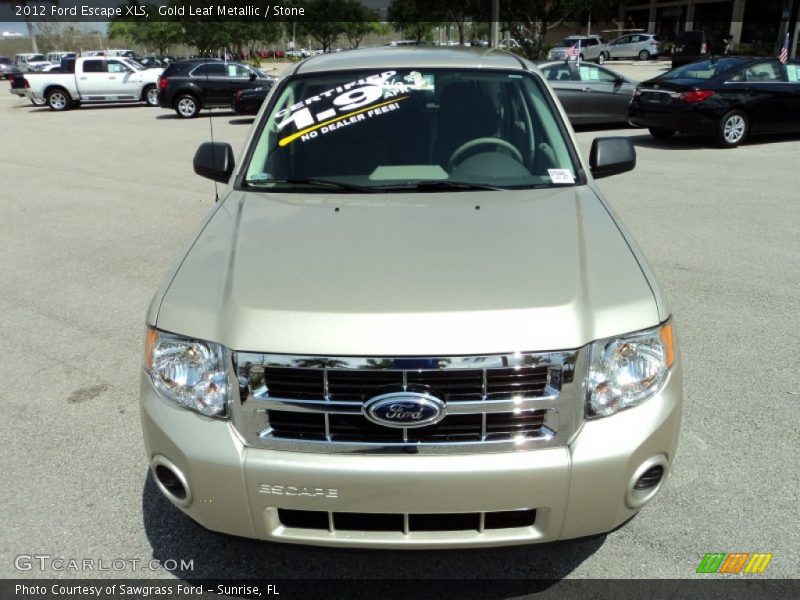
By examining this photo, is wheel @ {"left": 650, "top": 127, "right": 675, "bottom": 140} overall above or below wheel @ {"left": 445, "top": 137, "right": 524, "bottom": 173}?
below

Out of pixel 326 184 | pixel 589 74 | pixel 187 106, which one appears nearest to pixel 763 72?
pixel 589 74

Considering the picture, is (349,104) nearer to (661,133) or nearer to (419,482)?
(419,482)

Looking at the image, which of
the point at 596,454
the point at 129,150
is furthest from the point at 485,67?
the point at 129,150

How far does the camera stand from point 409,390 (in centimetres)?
207

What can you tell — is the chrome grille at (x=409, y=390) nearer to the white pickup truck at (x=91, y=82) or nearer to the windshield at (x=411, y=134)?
the windshield at (x=411, y=134)

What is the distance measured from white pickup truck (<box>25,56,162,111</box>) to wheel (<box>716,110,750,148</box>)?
1830 cm

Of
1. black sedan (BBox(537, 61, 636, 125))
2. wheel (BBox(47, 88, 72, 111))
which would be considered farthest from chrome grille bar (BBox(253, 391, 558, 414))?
wheel (BBox(47, 88, 72, 111))

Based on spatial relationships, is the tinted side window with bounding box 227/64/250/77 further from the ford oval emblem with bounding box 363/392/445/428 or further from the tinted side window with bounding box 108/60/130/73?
the ford oval emblem with bounding box 363/392/445/428

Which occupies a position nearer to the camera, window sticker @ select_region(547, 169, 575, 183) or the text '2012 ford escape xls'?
the text '2012 ford escape xls'

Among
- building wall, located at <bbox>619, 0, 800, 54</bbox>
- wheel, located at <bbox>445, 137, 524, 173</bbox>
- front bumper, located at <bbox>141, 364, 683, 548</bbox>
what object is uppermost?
building wall, located at <bbox>619, 0, 800, 54</bbox>

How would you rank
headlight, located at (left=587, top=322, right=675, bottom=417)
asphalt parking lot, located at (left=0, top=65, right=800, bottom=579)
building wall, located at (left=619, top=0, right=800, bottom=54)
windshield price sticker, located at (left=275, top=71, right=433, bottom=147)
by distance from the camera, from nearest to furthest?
1. headlight, located at (left=587, top=322, right=675, bottom=417)
2. asphalt parking lot, located at (left=0, top=65, right=800, bottom=579)
3. windshield price sticker, located at (left=275, top=71, right=433, bottom=147)
4. building wall, located at (left=619, top=0, right=800, bottom=54)

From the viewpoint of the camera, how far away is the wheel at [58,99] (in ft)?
77.0

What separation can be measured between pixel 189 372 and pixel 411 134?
73.5 inches

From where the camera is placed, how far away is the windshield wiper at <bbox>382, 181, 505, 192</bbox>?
3221 mm
